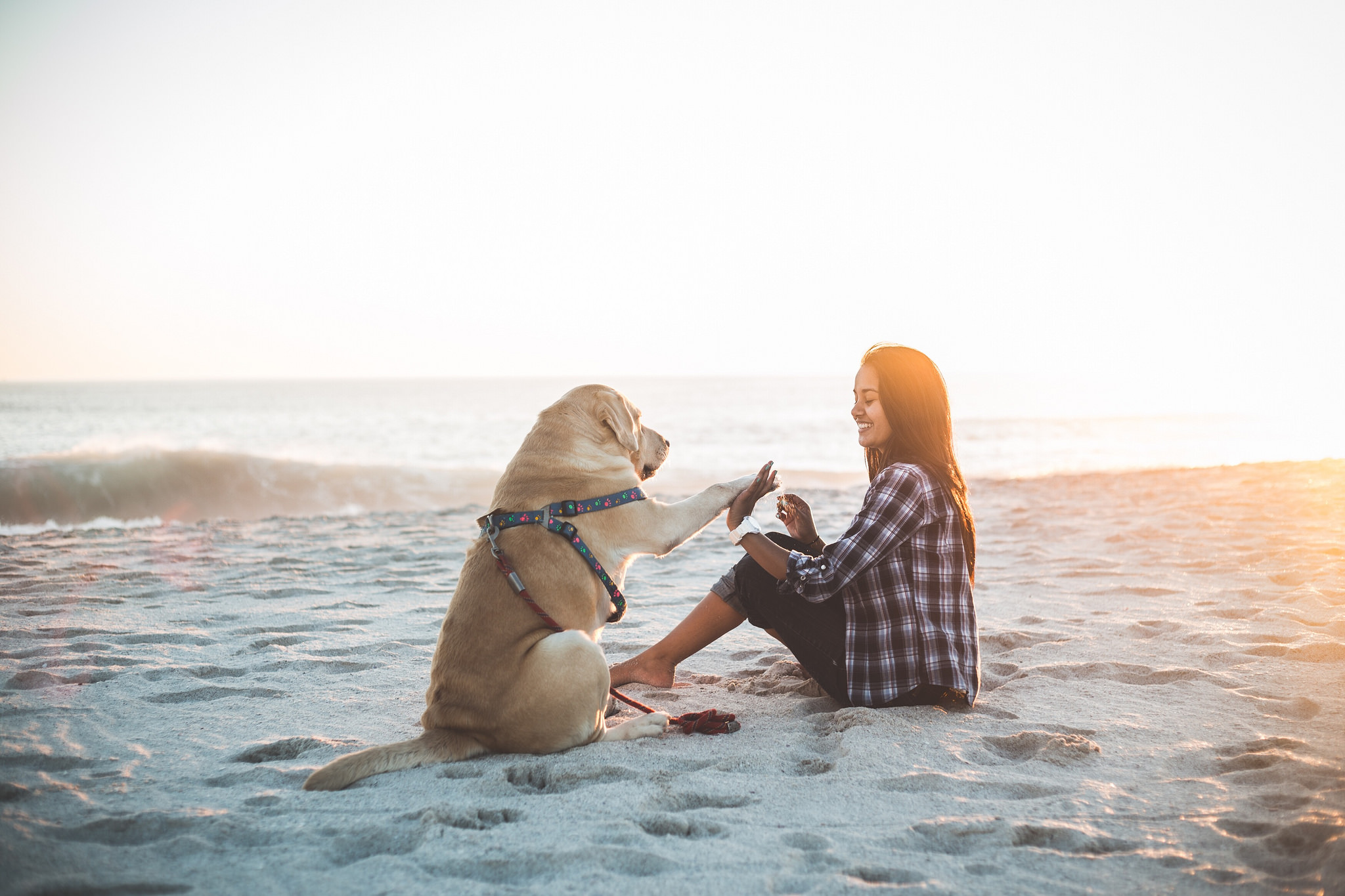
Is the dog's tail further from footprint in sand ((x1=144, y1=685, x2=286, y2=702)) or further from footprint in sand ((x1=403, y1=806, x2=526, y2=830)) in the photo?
footprint in sand ((x1=144, y1=685, x2=286, y2=702))

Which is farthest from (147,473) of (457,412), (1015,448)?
(457,412)

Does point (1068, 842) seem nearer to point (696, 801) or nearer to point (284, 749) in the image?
point (696, 801)

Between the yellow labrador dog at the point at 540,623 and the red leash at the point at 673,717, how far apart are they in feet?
0.09

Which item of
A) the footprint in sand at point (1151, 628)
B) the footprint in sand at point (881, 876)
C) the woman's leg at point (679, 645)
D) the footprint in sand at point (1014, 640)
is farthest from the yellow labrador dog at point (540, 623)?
the footprint in sand at point (1151, 628)

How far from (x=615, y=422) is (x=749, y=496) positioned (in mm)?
758

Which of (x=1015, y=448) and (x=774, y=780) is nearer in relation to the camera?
(x=774, y=780)

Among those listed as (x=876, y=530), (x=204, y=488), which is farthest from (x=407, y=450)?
(x=876, y=530)

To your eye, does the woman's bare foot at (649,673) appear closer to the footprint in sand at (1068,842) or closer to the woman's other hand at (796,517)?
the woman's other hand at (796,517)

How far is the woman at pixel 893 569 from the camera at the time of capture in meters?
3.22

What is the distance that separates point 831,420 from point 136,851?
35.1 m

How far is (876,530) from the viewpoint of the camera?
3.17 m

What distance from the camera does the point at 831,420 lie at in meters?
36.2

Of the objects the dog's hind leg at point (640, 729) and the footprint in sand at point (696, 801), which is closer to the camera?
the footprint in sand at point (696, 801)

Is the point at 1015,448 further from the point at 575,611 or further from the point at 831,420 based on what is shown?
the point at 575,611
